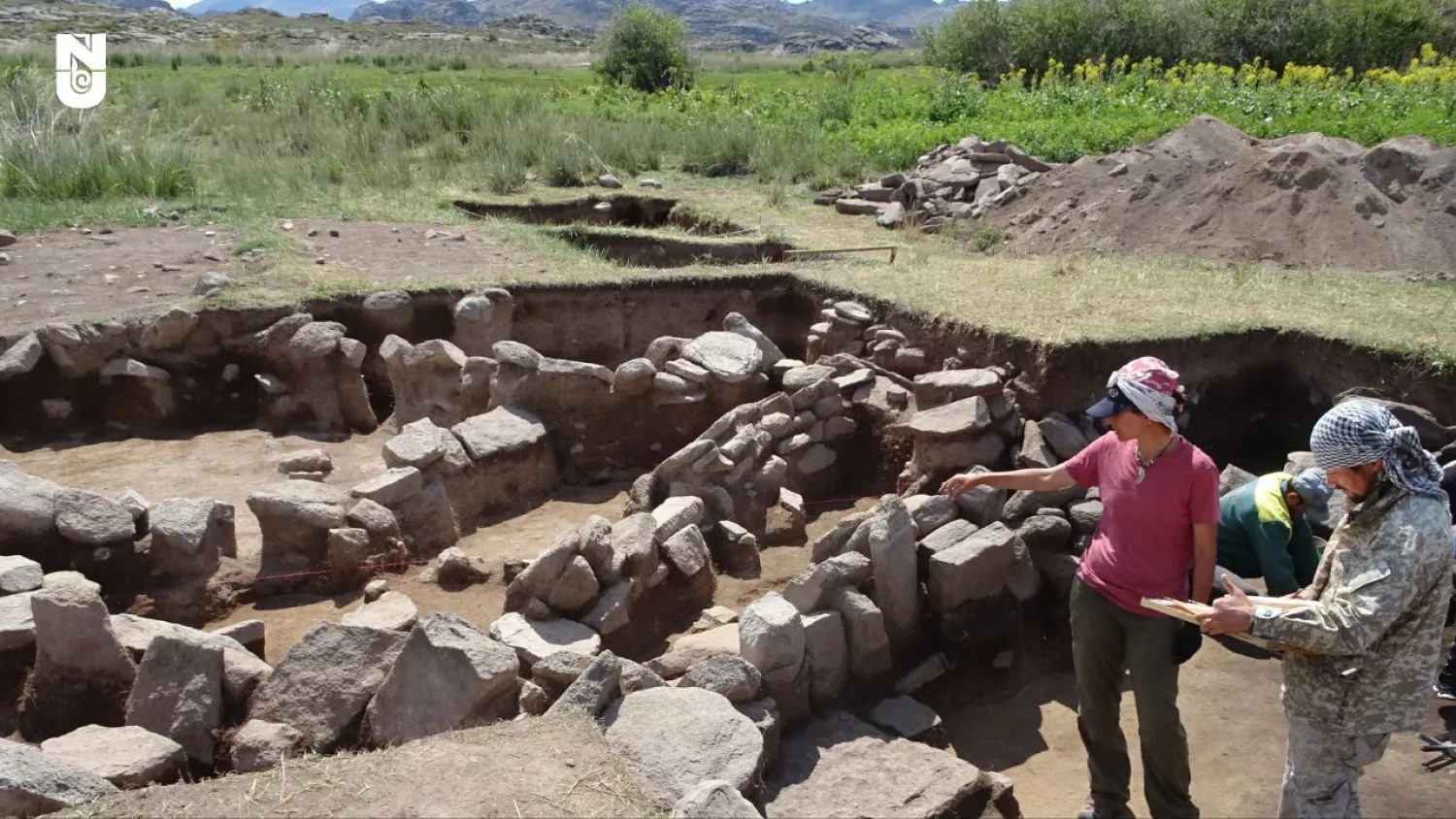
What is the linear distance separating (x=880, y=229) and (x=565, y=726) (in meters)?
10.7

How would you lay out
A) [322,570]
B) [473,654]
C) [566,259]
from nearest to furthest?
[473,654] < [322,570] < [566,259]

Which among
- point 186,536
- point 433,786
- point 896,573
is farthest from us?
point 186,536

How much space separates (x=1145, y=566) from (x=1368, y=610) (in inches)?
35.1

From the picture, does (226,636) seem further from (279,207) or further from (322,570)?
(279,207)

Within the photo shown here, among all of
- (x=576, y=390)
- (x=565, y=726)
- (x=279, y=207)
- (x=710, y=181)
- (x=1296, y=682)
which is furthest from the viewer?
(x=710, y=181)

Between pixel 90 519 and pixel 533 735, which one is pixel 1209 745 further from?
pixel 90 519

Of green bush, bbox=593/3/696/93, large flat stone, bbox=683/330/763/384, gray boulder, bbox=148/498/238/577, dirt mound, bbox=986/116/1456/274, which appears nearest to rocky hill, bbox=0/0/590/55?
green bush, bbox=593/3/696/93

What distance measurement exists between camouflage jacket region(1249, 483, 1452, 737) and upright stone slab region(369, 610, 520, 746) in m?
2.79

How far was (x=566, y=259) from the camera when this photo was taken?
11219mm

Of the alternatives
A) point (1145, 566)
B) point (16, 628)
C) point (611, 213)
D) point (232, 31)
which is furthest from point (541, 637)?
point (232, 31)

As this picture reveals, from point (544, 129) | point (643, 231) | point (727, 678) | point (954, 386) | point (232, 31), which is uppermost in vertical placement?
point (232, 31)

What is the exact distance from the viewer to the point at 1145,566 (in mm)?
4215

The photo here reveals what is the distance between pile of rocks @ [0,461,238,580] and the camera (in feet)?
20.6

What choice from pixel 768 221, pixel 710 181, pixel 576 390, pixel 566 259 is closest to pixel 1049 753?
pixel 576 390
